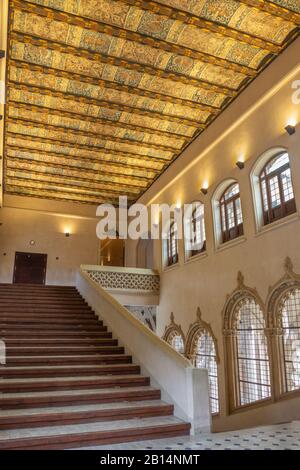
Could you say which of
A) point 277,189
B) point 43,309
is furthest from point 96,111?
point 43,309

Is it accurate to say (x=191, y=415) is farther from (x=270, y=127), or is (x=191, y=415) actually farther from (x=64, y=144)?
(x=64, y=144)

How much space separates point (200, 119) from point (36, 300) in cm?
679

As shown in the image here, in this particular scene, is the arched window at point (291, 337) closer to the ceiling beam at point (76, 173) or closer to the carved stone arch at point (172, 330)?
the carved stone arch at point (172, 330)

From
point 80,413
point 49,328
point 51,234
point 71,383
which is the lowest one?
point 80,413

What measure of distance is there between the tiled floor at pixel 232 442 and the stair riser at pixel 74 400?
37.6 inches

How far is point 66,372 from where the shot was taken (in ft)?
18.1

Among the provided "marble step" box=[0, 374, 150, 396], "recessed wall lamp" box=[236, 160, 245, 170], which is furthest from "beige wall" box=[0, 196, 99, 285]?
"marble step" box=[0, 374, 150, 396]

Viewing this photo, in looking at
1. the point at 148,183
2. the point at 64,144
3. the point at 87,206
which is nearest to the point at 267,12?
the point at 64,144

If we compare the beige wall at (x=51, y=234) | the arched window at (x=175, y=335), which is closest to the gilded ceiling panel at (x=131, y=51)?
the arched window at (x=175, y=335)

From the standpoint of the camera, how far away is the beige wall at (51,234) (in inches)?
567

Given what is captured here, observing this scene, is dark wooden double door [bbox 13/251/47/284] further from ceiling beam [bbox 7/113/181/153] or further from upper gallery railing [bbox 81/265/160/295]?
ceiling beam [bbox 7/113/181/153]

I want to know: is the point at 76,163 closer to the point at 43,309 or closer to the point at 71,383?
the point at 43,309

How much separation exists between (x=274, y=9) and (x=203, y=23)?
4.37 feet

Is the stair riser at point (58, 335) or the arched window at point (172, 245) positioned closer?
the stair riser at point (58, 335)
